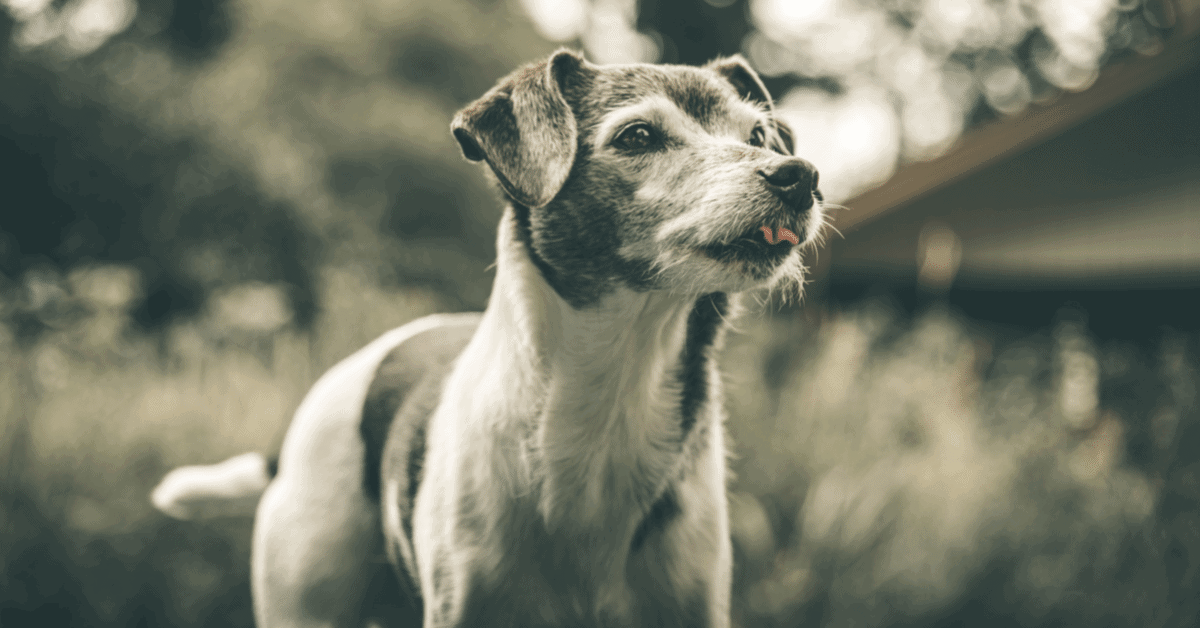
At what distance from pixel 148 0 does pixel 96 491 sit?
905 cm

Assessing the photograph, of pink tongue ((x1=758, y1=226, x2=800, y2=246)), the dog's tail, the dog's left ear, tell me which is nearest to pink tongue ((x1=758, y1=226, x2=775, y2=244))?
pink tongue ((x1=758, y1=226, x2=800, y2=246))

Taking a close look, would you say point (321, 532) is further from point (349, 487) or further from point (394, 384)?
point (394, 384)

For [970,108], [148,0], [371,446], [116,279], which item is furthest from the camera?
[970,108]

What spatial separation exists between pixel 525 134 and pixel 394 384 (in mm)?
776

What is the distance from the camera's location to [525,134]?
146cm

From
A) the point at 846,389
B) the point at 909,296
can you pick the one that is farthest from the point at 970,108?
the point at 846,389

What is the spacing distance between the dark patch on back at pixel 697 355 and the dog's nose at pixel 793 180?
1.08 ft

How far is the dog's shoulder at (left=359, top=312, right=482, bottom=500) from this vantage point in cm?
180

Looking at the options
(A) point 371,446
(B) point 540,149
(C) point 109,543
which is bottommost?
(C) point 109,543

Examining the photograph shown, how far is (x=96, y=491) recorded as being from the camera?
3426mm

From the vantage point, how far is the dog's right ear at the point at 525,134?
55.9 inches

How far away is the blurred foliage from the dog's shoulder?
68.9 inches

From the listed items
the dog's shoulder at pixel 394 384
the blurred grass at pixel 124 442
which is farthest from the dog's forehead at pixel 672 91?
the blurred grass at pixel 124 442

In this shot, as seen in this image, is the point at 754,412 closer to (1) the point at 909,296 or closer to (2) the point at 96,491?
(2) the point at 96,491
